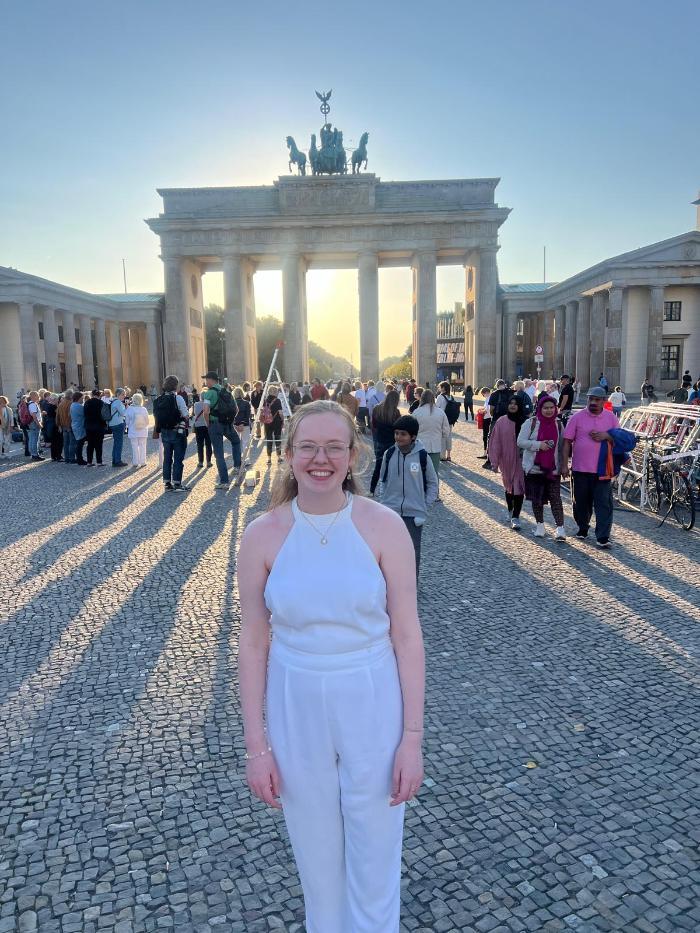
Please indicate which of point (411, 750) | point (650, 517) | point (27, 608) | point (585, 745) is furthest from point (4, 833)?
point (650, 517)

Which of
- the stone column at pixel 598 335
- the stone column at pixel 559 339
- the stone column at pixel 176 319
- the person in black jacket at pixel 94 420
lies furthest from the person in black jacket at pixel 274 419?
the stone column at pixel 559 339

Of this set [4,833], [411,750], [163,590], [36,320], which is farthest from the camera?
[36,320]

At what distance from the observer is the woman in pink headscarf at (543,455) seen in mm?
8523

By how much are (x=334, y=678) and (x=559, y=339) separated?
2174 inches

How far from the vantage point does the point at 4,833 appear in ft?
10.5

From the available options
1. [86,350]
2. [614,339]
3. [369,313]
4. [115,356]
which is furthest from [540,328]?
[86,350]

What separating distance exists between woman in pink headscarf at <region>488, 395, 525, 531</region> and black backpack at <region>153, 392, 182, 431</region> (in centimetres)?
580

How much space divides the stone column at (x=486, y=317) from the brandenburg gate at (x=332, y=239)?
0.24ft

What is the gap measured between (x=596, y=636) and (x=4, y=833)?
14.1 feet

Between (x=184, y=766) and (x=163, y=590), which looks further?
(x=163, y=590)

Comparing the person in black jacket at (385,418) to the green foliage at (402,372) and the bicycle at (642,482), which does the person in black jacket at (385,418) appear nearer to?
the bicycle at (642,482)

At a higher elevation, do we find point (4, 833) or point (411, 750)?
point (411, 750)

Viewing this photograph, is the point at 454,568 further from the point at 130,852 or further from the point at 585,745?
the point at 130,852

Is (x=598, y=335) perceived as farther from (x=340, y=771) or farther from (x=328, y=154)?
(x=340, y=771)
